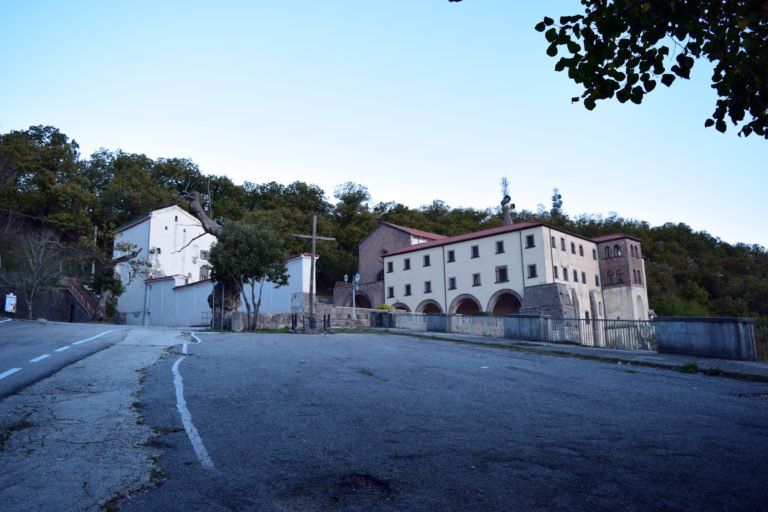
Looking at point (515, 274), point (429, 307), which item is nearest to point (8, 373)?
Answer: point (515, 274)

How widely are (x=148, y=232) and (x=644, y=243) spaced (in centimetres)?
6738

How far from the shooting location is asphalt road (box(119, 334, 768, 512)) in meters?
4.21

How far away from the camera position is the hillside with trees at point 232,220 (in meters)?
46.3

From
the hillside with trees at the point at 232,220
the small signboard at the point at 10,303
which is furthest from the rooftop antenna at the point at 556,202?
the small signboard at the point at 10,303

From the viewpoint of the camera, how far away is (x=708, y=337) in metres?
16.8

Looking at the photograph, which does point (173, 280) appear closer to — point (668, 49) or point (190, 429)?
point (190, 429)

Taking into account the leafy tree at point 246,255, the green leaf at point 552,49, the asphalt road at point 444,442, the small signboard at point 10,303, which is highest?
the leafy tree at point 246,255

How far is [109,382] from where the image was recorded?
8883 millimetres

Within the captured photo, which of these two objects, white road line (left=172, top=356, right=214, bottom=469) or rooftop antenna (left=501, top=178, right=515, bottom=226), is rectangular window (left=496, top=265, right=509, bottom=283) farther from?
white road line (left=172, top=356, right=214, bottom=469)

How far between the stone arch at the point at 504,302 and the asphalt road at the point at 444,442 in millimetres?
43044

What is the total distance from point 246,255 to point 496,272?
1187 inches

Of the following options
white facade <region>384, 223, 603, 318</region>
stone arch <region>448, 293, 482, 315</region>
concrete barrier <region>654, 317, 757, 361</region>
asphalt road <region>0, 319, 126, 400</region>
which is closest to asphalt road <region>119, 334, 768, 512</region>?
asphalt road <region>0, 319, 126, 400</region>

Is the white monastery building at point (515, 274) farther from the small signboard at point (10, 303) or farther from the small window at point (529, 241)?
the small signboard at point (10, 303)

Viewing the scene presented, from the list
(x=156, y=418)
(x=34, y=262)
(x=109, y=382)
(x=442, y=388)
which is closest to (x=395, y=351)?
(x=442, y=388)
